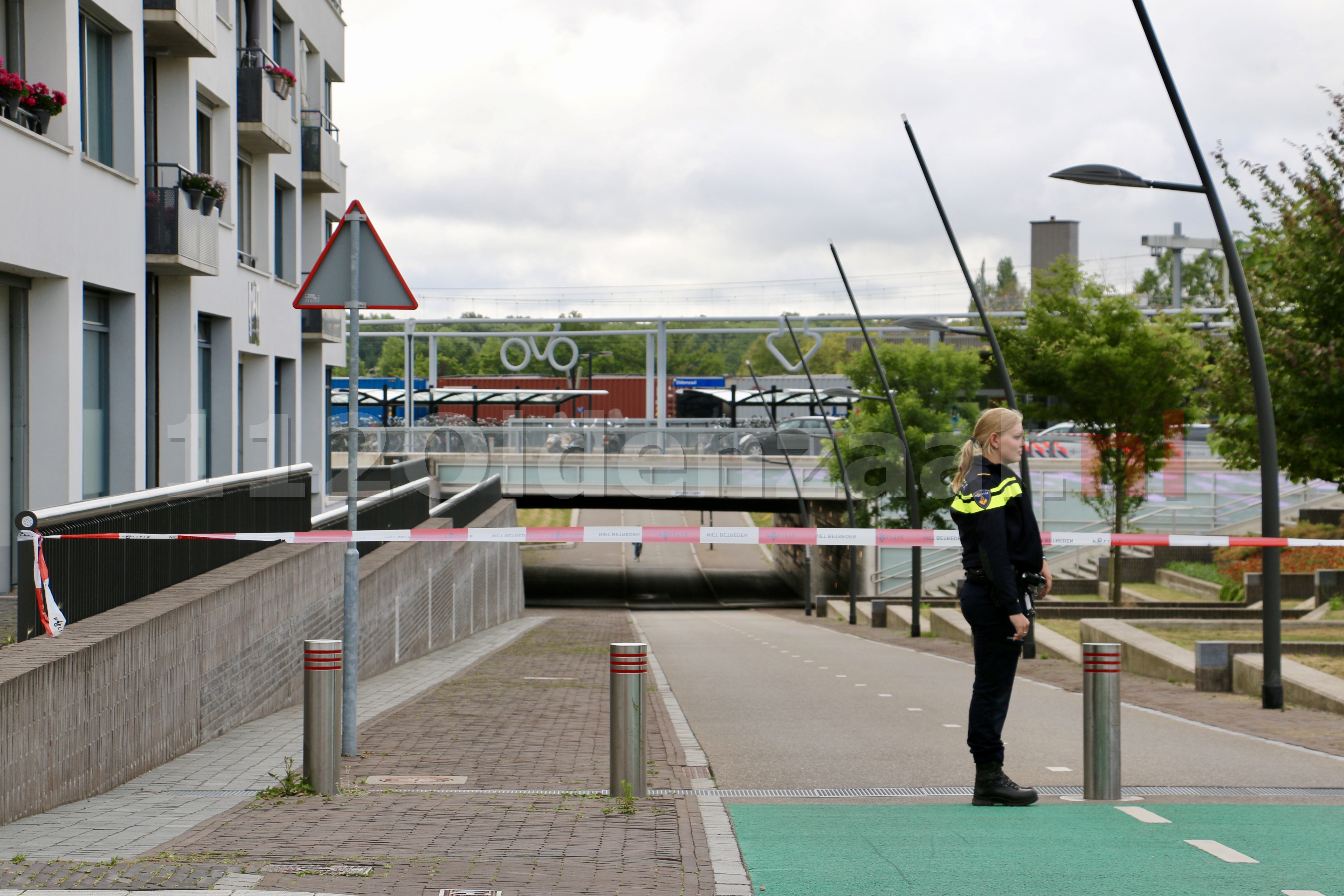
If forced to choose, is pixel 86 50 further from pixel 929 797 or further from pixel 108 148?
pixel 929 797

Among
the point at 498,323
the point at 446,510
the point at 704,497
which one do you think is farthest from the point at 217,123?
the point at 498,323

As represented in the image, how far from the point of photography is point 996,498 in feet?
19.6

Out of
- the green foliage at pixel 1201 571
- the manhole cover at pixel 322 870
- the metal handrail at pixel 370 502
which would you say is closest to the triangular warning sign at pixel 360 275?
the metal handrail at pixel 370 502

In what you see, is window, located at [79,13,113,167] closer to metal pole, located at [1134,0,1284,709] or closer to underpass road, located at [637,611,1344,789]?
underpass road, located at [637,611,1344,789]

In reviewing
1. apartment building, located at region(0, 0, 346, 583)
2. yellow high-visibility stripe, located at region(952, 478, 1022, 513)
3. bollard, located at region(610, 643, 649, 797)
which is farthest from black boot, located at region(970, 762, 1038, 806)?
apartment building, located at region(0, 0, 346, 583)

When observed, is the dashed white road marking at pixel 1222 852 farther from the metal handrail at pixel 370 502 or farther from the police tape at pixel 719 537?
the metal handrail at pixel 370 502

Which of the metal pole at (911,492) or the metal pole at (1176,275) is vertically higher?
the metal pole at (1176,275)

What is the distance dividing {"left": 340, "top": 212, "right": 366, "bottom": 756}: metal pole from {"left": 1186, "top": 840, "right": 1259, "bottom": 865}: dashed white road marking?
4.60 m

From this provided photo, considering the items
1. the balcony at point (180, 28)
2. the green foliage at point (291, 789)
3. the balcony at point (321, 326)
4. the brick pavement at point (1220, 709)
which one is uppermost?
the balcony at point (180, 28)

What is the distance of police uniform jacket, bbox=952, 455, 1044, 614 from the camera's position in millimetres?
5918

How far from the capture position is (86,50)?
1555 cm

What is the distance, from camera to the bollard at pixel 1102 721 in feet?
21.2

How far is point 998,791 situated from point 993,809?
91 millimetres

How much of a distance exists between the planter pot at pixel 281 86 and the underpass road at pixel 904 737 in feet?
44.9
